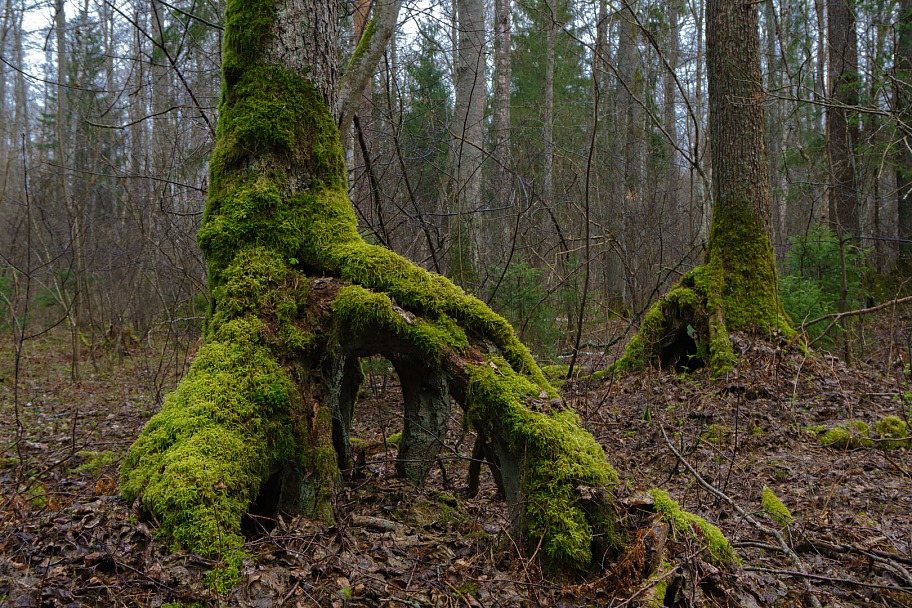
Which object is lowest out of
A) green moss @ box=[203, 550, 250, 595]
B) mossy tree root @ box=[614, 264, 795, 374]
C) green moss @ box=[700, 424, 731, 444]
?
green moss @ box=[700, 424, 731, 444]

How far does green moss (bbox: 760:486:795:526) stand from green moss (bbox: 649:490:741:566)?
963mm

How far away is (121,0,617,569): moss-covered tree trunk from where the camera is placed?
2951 mm

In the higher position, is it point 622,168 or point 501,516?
point 622,168

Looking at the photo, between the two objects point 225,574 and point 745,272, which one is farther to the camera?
point 745,272

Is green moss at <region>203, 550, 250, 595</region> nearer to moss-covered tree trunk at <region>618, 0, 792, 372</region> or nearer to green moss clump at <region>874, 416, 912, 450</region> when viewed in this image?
green moss clump at <region>874, 416, 912, 450</region>

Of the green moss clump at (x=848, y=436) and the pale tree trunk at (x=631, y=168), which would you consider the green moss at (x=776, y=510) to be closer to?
Answer: the green moss clump at (x=848, y=436)

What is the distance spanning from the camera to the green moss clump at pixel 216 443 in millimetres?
2658

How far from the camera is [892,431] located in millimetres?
5430

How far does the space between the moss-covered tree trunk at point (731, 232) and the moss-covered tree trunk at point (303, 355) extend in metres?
4.71

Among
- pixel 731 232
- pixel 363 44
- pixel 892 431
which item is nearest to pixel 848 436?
pixel 892 431

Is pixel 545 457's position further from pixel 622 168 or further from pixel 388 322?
pixel 622 168

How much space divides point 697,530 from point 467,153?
27.7ft

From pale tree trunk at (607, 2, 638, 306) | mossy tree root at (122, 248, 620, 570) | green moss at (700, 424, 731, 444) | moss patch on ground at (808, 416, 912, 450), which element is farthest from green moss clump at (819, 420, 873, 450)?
pale tree trunk at (607, 2, 638, 306)

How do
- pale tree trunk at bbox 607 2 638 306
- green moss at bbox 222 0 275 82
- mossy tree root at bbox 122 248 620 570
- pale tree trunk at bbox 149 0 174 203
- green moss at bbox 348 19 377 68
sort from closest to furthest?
mossy tree root at bbox 122 248 620 570, green moss at bbox 222 0 275 82, green moss at bbox 348 19 377 68, pale tree trunk at bbox 149 0 174 203, pale tree trunk at bbox 607 2 638 306
